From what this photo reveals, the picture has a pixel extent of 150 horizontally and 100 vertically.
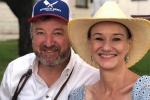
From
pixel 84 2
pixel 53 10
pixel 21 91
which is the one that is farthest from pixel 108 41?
pixel 84 2

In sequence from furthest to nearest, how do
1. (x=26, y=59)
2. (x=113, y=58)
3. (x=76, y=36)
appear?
(x=26, y=59) → (x=76, y=36) → (x=113, y=58)

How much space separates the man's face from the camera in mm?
4137

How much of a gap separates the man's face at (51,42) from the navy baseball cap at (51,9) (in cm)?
4

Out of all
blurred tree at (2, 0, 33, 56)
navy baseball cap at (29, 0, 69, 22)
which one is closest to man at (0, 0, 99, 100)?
navy baseball cap at (29, 0, 69, 22)

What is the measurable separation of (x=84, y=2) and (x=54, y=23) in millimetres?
24058

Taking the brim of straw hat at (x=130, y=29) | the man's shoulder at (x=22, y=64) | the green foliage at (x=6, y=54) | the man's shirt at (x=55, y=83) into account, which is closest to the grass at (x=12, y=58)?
the green foliage at (x=6, y=54)

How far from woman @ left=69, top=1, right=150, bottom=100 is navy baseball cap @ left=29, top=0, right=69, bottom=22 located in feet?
0.76

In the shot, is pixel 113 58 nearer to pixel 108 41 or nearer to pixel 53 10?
pixel 108 41

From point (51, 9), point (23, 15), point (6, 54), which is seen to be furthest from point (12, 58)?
point (51, 9)

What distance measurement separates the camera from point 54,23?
4.18 m

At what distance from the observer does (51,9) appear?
420 centimetres

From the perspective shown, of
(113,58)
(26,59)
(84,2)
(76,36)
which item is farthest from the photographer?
(84,2)

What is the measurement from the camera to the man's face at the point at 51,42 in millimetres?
4137

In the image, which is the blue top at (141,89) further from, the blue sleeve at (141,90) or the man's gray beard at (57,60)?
the man's gray beard at (57,60)
